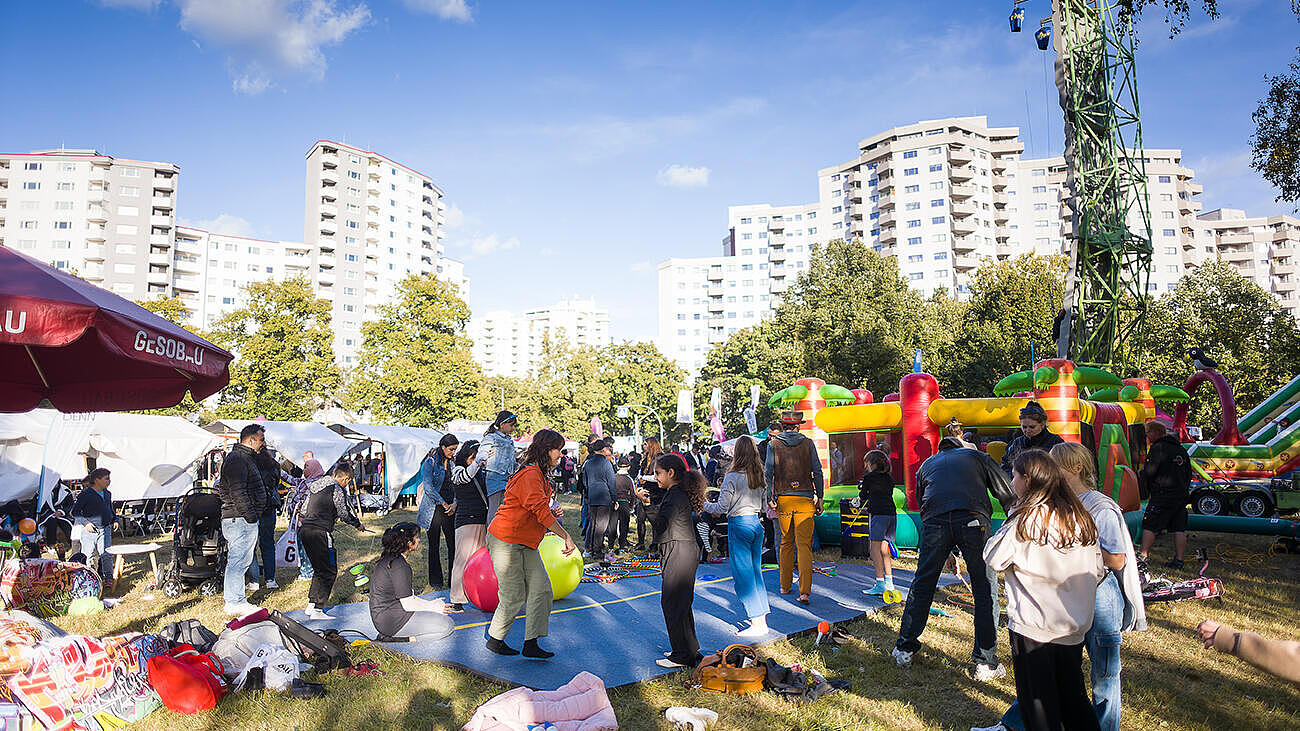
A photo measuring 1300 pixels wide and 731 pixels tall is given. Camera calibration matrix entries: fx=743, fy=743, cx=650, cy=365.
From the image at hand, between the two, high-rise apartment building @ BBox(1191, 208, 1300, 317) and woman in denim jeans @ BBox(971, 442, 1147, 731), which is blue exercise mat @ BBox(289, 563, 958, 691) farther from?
high-rise apartment building @ BBox(1191, 208, 1300, 317)

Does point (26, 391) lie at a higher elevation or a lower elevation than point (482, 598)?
higher

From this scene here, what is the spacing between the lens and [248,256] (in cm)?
8294

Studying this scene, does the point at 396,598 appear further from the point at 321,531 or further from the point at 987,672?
the point at 987,672

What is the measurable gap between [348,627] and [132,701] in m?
2.53

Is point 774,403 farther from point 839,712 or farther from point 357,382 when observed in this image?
point 357,382

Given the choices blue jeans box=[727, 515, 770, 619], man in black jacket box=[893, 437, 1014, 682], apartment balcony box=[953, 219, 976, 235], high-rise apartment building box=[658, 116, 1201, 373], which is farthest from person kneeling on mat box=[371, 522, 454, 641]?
apartment balcony box=[953, 219, 976, 235]

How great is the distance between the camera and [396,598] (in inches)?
265

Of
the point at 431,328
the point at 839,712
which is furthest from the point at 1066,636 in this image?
the point at 431,328

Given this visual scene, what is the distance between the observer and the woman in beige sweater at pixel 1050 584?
3449 millimetres

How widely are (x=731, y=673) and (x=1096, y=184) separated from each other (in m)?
20.0

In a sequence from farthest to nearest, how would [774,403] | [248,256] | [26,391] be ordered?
[248,256], [774,403], [26,391]

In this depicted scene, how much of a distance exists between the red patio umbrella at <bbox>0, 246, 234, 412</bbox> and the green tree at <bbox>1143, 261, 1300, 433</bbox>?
32.4 meters

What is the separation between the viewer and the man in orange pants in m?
7.44

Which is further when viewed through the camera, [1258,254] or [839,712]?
[1258,254]
